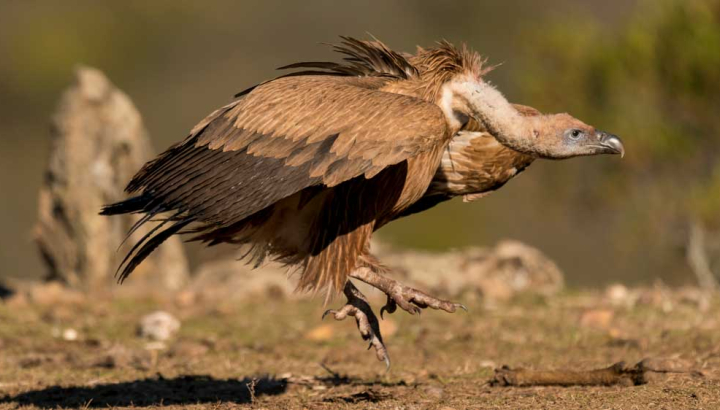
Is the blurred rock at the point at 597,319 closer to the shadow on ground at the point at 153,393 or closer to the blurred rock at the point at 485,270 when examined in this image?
the blurred rock at the point at 485,270

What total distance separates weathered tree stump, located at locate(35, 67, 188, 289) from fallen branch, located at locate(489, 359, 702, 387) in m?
6.50

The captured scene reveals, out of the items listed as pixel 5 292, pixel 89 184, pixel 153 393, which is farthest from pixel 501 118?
pixel 5 292

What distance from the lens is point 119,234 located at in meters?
12.7

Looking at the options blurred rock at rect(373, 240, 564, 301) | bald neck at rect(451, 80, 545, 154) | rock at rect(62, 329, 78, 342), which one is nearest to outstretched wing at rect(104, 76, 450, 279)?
bald neck at rect(451, 80, 545, 154)

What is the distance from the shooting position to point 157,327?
9891 mm

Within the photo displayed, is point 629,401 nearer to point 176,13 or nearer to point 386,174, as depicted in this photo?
point 386,174

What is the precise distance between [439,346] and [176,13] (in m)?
46.0

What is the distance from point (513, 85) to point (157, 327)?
949cm

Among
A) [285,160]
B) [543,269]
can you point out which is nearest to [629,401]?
[285,160]

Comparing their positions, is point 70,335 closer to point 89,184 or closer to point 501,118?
point 89,184

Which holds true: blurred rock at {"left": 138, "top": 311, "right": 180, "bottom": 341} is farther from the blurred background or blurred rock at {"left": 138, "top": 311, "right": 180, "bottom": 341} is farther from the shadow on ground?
the blurred background

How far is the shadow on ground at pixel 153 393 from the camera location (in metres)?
7.18

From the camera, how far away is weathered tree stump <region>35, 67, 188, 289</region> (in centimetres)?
1261

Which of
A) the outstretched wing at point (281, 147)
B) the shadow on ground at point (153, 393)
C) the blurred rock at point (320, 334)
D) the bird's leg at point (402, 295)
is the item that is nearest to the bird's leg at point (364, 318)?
the bird's leg at point (402, 295)
